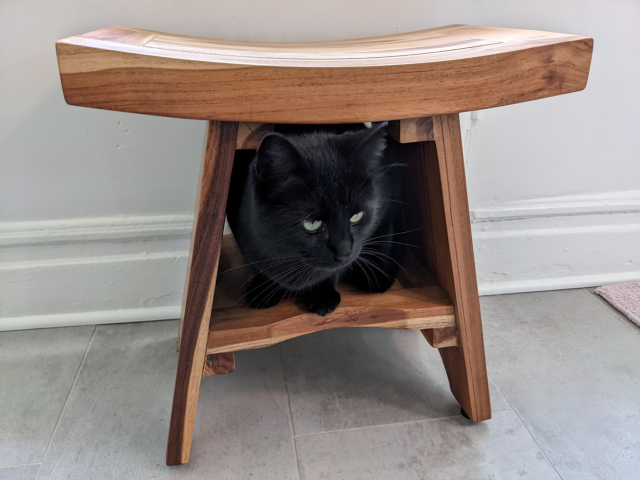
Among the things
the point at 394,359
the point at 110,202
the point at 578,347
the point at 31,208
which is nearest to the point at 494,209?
the point at 578,347

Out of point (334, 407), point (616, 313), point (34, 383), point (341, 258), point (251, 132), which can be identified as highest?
point (251, 132)

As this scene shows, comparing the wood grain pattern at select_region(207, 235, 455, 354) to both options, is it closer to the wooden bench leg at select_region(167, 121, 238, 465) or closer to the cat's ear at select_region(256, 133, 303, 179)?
the wooden bench leg at select_region(167, 121, 238, 465)

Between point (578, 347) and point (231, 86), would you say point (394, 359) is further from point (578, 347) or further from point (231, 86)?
point (231, 86)

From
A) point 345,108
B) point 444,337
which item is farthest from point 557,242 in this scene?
point 345,108

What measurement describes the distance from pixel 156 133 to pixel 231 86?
58 cm

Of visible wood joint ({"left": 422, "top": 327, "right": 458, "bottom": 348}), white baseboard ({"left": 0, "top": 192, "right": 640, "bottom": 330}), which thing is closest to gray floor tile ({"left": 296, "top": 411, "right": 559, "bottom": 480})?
visible wood joint ({"left": 422, "top": 327, "right": 458, "bottom": 348})

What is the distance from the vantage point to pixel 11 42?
1012 mm

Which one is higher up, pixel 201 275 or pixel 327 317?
pixel 201 275

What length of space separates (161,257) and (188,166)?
242mm

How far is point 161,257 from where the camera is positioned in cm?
122

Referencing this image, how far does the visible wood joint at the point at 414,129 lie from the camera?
2.37 feet

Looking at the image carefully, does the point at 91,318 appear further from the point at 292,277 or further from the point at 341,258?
the point at 341,258

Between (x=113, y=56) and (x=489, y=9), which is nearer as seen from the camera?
(x=113, y=56)

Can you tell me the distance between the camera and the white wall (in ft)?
3.44
